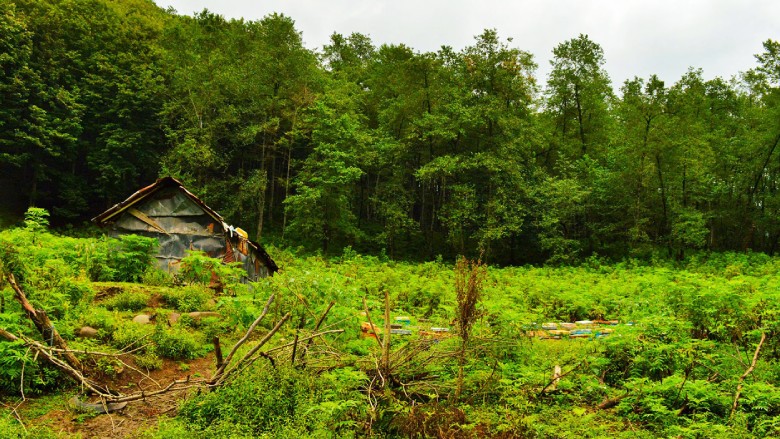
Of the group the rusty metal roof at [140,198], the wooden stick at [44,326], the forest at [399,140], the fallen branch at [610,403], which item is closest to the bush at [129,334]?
the wooden stick at [44,326]

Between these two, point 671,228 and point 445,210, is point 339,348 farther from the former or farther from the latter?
point 671,228

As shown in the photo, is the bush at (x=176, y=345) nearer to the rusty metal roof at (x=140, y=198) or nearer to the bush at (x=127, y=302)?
the bush at (x=127, y=302)

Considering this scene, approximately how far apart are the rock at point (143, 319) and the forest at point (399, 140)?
59.5ft

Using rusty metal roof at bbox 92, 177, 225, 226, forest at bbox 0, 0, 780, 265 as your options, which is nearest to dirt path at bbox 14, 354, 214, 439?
rusty metal roof at bbox 92, 177, 225, 226

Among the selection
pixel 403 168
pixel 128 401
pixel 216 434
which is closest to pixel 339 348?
pixel 216 434

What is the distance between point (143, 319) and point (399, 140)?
2456cm

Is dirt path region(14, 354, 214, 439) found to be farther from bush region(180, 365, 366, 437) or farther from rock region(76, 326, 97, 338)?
rock region(76, 326, 97, 338)

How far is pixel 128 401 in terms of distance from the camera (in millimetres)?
6617

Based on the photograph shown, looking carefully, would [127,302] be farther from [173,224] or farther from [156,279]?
[173,224]

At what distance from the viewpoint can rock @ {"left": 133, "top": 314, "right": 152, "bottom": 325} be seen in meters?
9.12

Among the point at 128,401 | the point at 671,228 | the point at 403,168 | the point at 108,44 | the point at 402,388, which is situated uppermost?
the point at 108,44

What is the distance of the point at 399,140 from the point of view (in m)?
32.0

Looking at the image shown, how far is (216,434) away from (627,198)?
28.9 m

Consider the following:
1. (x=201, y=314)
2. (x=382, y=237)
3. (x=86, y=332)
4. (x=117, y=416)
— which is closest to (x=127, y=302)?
(x=201, y=314)
